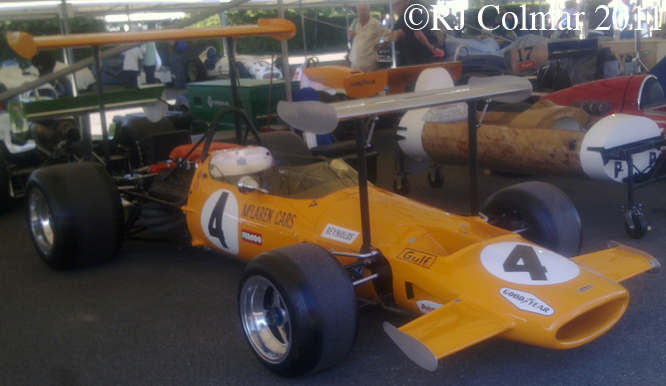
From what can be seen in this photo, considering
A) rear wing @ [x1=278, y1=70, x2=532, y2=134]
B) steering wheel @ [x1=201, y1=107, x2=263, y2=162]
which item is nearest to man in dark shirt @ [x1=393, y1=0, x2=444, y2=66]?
steering wheel @ [x1=201, y1=107, x2=263, y2=162]

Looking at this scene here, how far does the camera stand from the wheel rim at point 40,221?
168 inches

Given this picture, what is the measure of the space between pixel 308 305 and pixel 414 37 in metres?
5.74

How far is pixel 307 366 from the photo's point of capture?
2.45 m

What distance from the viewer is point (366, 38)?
8211mm

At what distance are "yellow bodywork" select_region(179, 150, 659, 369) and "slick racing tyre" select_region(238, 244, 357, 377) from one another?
294 millimetres

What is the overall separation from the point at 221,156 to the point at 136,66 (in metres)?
9.26

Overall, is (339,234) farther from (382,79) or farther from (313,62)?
(313,62)

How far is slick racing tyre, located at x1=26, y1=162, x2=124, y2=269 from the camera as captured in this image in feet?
12.8

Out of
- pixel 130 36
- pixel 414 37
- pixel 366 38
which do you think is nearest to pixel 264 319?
pixel 130 36

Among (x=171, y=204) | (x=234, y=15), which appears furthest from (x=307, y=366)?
(x=234, y=15)

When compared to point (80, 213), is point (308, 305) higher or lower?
lower

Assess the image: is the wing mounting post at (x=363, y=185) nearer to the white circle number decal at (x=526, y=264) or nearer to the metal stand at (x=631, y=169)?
the white circle number decal at (x=526, y=264)

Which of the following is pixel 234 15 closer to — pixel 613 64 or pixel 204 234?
pixel 613 64

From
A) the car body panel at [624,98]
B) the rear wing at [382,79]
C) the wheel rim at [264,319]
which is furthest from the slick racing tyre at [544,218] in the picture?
the rear wing at [382,79]
